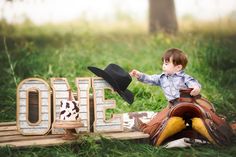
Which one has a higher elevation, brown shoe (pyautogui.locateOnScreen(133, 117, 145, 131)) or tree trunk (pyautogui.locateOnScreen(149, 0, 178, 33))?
tree trunk (pyautogui.locateOnScreen(149, 0, 178, 33))

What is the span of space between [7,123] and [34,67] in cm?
188

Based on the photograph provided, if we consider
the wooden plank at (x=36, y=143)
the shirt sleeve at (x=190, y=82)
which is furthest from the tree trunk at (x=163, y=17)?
the wooden plank at (x=36, y=143)

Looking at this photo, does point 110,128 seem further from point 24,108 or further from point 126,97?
point 24,108

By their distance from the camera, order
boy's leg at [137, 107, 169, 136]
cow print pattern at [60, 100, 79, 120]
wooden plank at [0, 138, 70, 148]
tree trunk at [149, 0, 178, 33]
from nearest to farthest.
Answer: wooden plank at [0, 138, 70, 148] < cow print pattern at [60, 100, 79, 120] < boy's leg at [137, 107, 169, 136] < tree trunk at [149, 0, 178, 33]

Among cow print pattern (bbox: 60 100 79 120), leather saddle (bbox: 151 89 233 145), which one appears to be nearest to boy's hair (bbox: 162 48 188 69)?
leather saddle (bbox: 151 89 233 145)

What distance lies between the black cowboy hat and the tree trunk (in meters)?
3.98

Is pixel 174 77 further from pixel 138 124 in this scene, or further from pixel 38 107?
pixel 38 107

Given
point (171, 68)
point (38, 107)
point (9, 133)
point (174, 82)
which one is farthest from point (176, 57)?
point (9, 133)

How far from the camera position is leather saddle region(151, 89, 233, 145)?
12.1 feet

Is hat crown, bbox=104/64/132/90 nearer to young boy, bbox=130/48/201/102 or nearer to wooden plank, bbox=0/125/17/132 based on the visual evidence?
young boy, bbox=130/48/201/102

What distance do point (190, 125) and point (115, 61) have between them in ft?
8.62

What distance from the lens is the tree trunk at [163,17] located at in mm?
7850

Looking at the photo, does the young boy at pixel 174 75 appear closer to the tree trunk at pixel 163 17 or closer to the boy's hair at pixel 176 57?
the boy's hair at pixel 176 57

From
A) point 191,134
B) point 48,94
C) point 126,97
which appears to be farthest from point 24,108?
point 191,134
